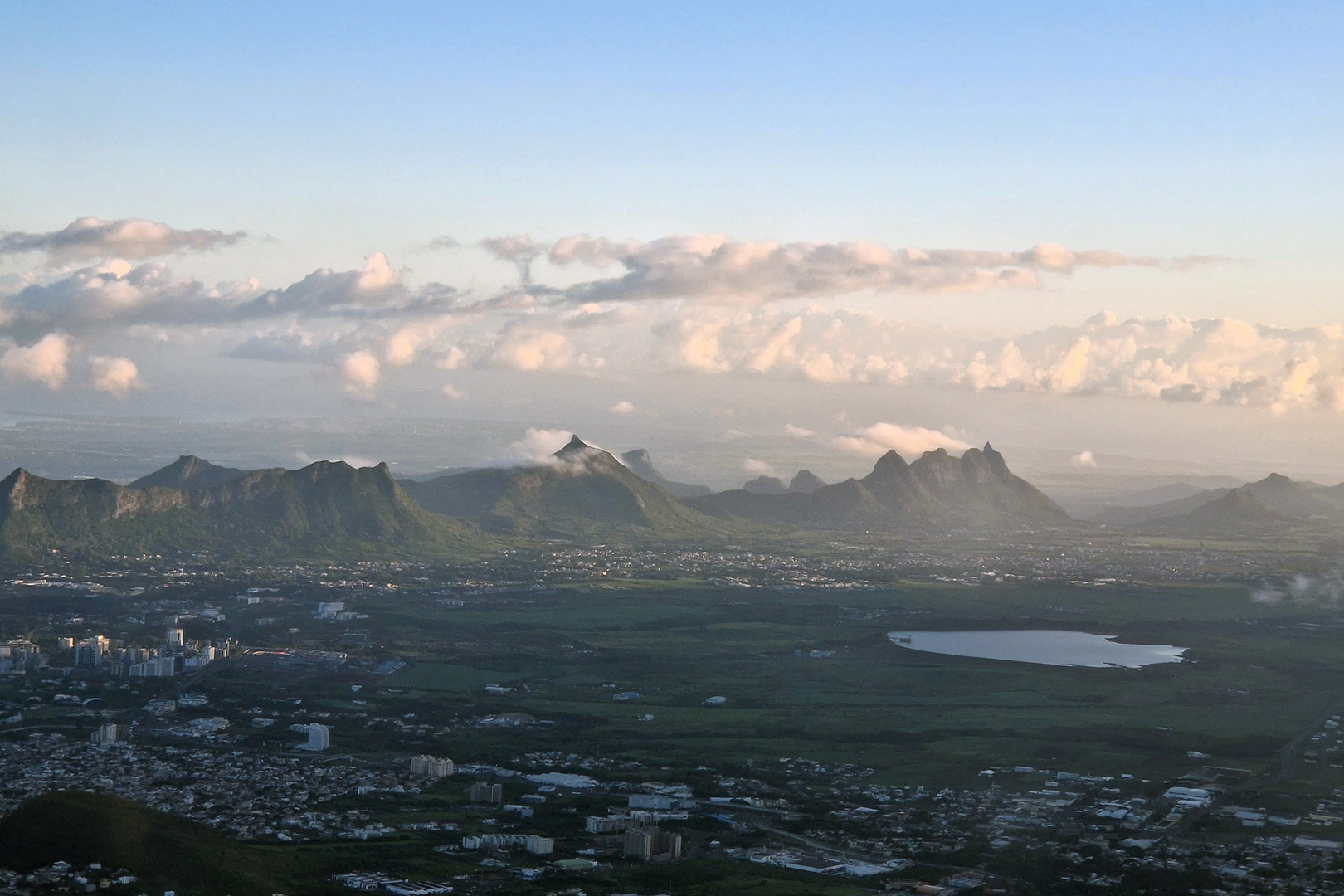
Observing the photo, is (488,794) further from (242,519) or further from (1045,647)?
(242,519)

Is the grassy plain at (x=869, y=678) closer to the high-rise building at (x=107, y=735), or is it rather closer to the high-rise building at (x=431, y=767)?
the high-rise building at (x=431, y=767)

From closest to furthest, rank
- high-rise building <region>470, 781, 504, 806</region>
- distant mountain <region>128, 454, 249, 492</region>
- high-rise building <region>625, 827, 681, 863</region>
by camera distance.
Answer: high-rise building <region>625, 827, 681, 863</region> → high-rise building <region>470, 781, 504, 806</region> → distant mountain <region>128, 454, 249, 492</region>

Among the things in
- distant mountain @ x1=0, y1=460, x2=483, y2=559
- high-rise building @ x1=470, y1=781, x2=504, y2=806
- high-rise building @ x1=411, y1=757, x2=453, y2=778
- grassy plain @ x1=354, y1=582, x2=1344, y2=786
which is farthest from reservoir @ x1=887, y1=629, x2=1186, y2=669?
distant mountain @ x1=0, y1=460, x2=483, y2=559

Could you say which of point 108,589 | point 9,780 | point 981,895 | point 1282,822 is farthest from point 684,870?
point 108,589

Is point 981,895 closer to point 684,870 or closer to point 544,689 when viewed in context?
point 684,870

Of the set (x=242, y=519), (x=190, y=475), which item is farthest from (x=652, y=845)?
(x=190, y=475)

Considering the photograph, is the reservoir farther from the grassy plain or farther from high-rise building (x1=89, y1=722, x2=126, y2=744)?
high-rise building (x1=89, y1=722, x2=126, y2=744)

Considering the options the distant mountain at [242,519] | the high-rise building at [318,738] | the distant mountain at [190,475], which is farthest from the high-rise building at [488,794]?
the distant mountain at [190,475]
